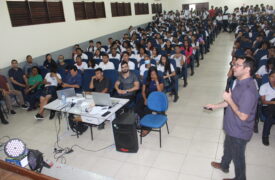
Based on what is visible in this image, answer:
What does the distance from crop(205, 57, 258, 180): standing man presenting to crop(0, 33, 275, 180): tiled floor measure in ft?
1.90

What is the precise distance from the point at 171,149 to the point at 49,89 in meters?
3.35

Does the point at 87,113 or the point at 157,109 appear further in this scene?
the point at 157,109

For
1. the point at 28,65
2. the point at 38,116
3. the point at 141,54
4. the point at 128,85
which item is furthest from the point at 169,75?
the point at 28,65

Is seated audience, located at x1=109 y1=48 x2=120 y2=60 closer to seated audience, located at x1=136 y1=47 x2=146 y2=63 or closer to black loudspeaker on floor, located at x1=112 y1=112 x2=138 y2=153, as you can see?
seated audience, located at x1=136 y1=47 x2=146 y2=63

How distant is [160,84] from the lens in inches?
173

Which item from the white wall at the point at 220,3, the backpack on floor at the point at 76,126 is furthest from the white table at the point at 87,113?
the white wall at the point at 220,3

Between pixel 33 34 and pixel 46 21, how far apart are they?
2.42 ft

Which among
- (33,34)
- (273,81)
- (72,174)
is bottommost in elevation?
(72,174)

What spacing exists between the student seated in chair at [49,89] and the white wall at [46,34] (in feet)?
5.17

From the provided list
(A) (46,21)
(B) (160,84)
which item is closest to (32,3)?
(A) (46,21)

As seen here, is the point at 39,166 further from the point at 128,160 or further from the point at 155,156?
the point at 155,156

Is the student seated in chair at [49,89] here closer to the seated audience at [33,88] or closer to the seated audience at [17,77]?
the seated audience at [33,88]

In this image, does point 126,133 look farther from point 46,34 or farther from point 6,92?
point 46,34

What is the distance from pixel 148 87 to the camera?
176 inches
